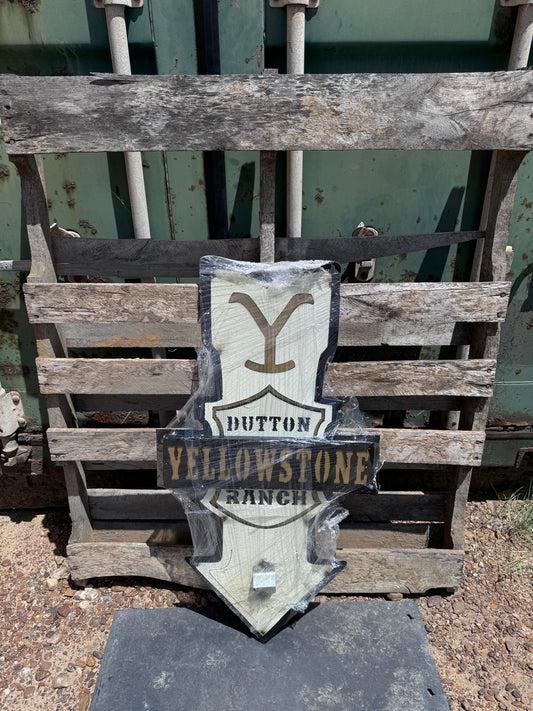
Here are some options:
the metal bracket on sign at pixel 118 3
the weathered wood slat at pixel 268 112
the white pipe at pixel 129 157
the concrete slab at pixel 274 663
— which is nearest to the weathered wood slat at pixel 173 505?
the concrete slab at pixel 274 663

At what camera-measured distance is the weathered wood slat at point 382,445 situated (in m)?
2.09

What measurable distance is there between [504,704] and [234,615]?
1.15 metres

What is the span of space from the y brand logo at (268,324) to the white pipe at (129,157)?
27.1 inches

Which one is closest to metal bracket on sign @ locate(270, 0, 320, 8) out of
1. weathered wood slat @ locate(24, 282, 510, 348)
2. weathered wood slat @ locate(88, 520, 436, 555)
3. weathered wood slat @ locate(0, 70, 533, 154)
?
weathered wood slat @ locate(0, 70, 533, 154)


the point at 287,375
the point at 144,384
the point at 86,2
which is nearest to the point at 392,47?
the point at 86,2

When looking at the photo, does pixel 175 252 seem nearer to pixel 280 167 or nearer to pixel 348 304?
pixel 280 167

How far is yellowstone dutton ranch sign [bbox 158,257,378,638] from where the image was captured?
1798 mm

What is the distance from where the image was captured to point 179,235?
2246mm

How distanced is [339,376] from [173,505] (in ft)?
3.55

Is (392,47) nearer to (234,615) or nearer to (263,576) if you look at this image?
(263,576)

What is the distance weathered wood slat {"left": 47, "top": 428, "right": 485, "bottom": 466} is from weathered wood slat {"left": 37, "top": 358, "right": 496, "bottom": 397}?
199 mm

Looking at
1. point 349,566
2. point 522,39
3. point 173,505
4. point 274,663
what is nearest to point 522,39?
point 522,39

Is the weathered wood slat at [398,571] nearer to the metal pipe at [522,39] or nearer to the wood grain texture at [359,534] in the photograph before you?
the wood grain texture at [359,534]

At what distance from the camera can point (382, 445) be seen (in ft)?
6.87
